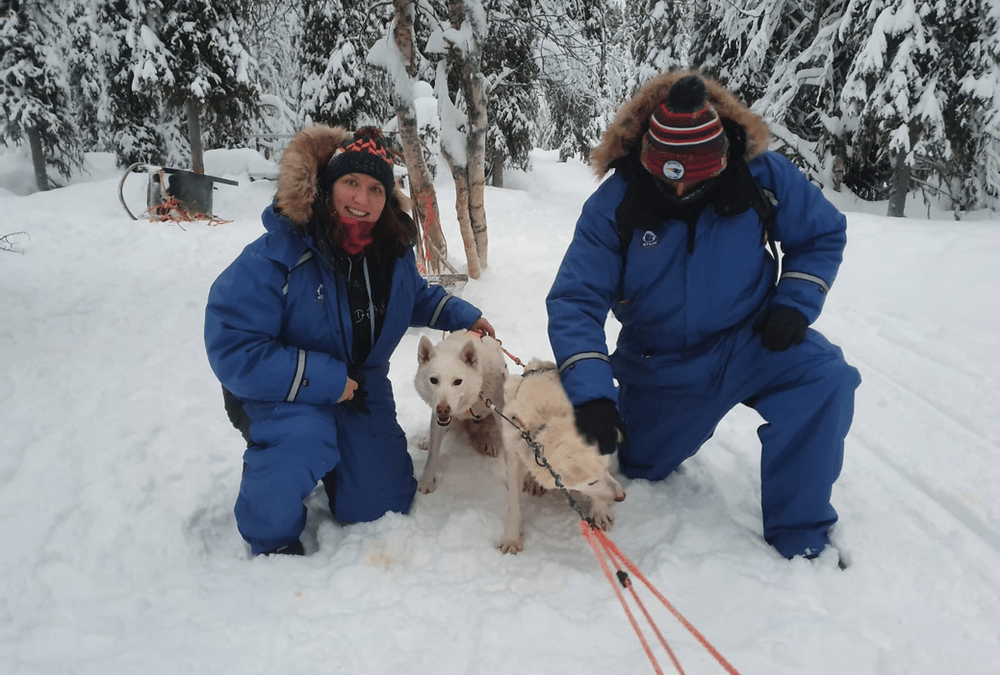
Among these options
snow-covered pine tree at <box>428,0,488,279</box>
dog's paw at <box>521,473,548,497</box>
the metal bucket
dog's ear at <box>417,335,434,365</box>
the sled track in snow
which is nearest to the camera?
the sled track in snow

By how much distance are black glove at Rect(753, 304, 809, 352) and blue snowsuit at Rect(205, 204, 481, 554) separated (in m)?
1.64

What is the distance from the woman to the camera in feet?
7.25

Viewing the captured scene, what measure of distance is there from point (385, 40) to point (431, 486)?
4.24 metres

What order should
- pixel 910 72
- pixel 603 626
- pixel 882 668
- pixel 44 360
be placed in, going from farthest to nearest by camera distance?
1. pixel 910 72
2. pixel 44 360
3. pixel 603 626
4. pixel 882 668

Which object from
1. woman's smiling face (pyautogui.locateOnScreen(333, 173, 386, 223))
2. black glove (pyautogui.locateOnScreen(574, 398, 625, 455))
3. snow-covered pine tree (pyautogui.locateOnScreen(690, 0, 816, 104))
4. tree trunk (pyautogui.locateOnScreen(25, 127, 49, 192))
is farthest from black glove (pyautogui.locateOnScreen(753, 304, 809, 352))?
tree trunk (pyautogui.locateOnScreen(25, 127, 49, 192))

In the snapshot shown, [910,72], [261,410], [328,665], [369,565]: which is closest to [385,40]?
[261,410]

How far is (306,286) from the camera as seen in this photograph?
233cm

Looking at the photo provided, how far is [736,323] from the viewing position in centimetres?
235

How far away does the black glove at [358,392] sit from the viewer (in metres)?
2.47

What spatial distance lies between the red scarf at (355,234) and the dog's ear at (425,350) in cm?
59

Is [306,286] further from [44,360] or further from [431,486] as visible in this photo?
[44,360]

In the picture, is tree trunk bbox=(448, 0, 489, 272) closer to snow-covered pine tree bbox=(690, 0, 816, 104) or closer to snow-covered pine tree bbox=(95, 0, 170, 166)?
snow-covered pine tree bbox=(690, 0, 816, 104)

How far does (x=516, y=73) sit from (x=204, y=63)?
813 centimetres

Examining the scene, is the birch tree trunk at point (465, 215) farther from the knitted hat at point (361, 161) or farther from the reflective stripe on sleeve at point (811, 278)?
the reflective stripe on sleeve at point (811, 278)
